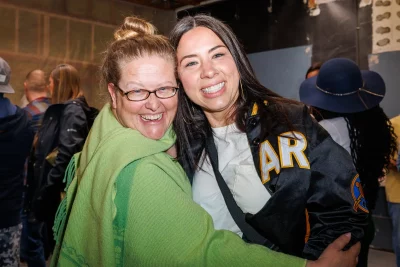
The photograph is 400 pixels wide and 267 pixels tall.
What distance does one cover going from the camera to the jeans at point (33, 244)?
9.49 feet

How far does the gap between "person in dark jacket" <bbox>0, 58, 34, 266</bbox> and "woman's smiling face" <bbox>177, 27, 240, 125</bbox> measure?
151cm

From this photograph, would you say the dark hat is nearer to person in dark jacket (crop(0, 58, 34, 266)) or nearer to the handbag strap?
person in dark jacket (crop(0, 58, 34, 266))

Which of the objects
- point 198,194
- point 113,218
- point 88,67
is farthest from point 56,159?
point 88,67

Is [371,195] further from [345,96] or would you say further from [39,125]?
[39,125]

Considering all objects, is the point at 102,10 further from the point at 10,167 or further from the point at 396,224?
the point at 396,224

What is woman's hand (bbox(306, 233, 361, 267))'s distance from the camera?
3.59ft

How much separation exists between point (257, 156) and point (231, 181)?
0.14 m

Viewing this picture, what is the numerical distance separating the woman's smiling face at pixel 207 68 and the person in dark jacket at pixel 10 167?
59.3 inches

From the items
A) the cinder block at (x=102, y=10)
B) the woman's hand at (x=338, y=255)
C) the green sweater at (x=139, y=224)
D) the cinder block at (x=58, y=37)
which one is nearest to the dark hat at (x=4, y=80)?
the green sweater at (x=139, y=224)

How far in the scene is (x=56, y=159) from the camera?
8.46 feet

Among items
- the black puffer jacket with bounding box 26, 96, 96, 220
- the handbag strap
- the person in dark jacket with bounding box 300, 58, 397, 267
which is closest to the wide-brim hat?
the person in dark jacket with bounding box 300, 58, 397, 267

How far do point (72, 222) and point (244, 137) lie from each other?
0.64 meters

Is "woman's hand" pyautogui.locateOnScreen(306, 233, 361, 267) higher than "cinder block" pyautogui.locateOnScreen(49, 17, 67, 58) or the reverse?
the reverse

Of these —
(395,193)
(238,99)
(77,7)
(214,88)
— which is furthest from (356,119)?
(77,7)
